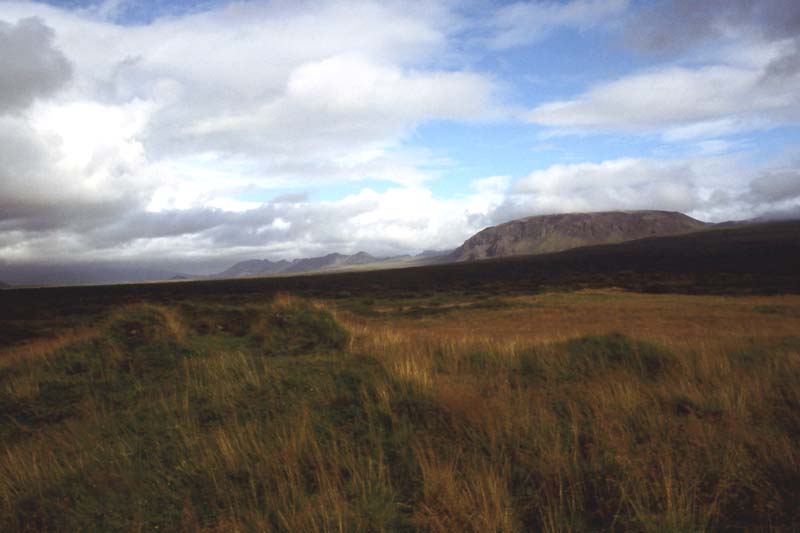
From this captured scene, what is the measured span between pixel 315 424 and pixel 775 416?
5.02 meters

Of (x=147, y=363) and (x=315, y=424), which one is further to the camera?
(x=147, y=363)

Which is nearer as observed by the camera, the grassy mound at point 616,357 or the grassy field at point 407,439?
the grassy field at point 407,439

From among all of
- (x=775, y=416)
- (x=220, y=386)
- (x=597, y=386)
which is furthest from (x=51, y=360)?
(x=775, y=416)

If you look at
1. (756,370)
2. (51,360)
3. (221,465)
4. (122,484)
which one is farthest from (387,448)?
(51,360)

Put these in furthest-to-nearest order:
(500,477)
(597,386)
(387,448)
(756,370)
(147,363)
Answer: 1. (147,363)
2. (756,370)
3. (597,386)
4. (387,448)
5. (500,477)

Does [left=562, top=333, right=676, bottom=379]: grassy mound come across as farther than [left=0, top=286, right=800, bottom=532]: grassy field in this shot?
Yes

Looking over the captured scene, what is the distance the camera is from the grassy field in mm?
3449

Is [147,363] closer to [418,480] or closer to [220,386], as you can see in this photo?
[220,386]

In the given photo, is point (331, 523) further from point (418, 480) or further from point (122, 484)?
point (122, 484)

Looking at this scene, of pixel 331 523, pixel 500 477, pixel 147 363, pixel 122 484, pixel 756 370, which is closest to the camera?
pixel 331 523

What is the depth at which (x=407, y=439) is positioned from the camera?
4727mm

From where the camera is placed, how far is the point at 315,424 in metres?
5.20

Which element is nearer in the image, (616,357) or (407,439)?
(407,439)

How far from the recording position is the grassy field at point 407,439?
3.45 meters
